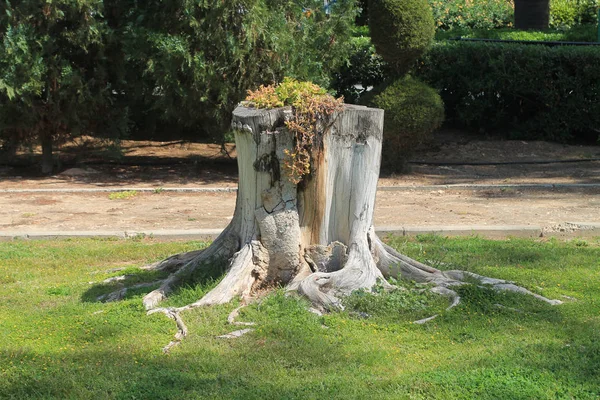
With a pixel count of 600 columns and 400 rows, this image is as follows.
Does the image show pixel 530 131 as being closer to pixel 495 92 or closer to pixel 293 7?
pixel 495 92

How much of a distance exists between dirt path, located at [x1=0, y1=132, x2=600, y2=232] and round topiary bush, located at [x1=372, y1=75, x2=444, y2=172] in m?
0.48

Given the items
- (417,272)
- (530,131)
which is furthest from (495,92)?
(417,272)

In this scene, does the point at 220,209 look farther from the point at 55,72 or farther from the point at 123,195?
the point at 55,72

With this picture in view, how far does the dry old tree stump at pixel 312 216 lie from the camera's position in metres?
5.89

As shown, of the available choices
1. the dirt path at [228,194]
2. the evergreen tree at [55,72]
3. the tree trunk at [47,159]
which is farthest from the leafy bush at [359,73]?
the tree trunk at [47,159]

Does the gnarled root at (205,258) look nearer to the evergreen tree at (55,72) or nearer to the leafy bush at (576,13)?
the evergreen tree at (55,72)

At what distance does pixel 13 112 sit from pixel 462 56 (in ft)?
25.7

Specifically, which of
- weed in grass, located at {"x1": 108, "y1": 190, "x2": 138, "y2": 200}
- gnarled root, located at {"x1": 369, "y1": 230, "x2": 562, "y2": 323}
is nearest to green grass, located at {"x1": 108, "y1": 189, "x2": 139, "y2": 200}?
weed in grass, located at {"x1": 108, "y1": 190, "x2": 138, "y2": 200}

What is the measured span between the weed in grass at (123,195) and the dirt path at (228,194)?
0.09m

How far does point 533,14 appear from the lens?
22094 mm

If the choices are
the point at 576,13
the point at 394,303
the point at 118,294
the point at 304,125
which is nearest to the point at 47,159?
the point at 118,294

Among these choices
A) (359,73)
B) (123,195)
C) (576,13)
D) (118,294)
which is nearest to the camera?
(118,294)

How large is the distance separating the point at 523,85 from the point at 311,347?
11574 mm

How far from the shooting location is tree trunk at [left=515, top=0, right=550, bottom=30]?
2208 cm
